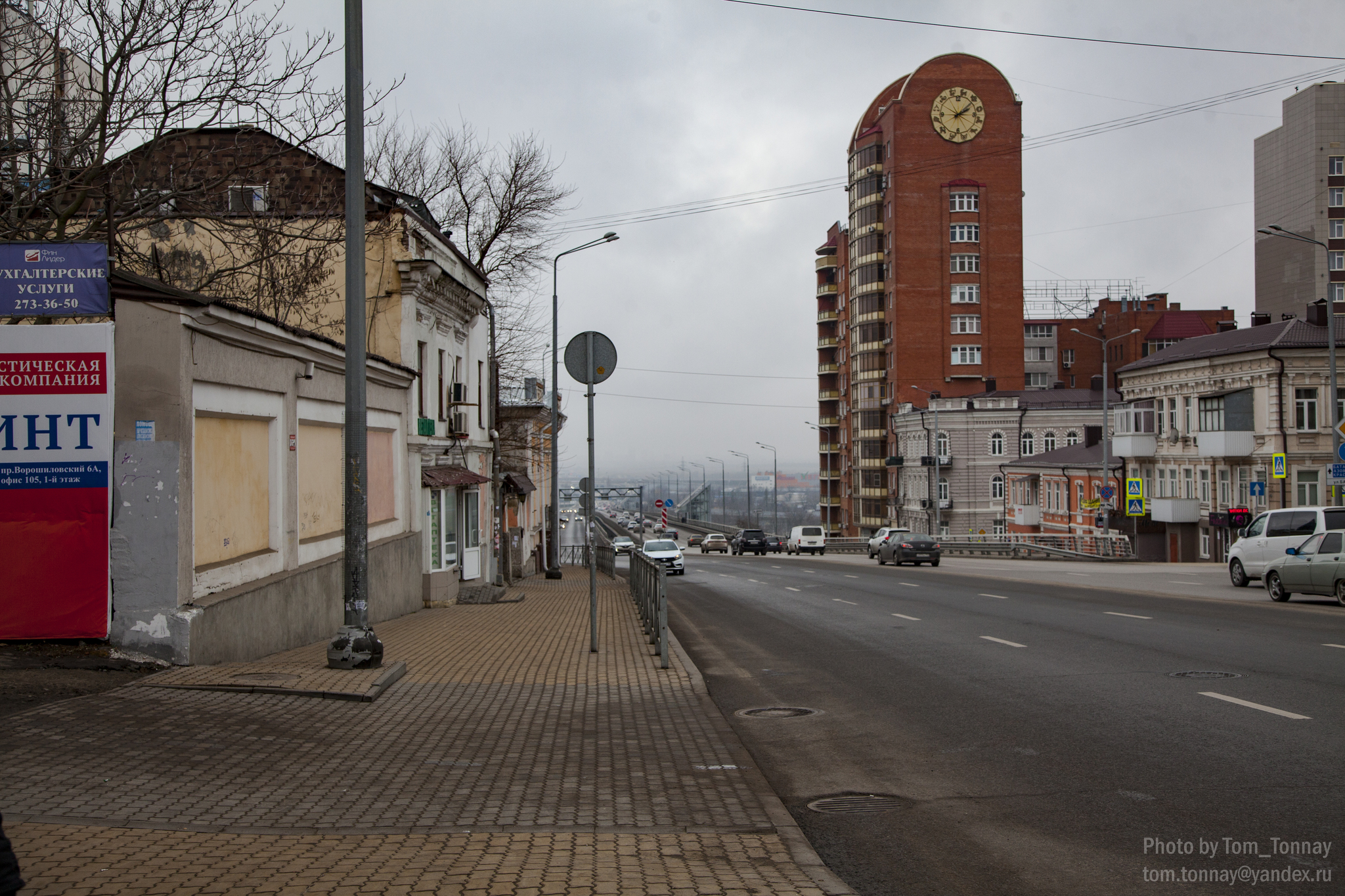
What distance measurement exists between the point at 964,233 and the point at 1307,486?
138 ft

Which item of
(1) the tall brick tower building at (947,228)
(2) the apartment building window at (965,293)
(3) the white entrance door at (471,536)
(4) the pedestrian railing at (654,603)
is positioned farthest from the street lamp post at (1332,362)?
(2) the apartment building window at (965,293)

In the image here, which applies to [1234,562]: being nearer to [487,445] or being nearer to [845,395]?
[487,445]

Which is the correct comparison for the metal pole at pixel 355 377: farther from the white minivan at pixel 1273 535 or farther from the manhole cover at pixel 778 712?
the white minivan at pixel 1273 535

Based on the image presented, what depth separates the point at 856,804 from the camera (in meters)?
7.15

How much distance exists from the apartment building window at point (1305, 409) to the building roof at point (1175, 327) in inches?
2322

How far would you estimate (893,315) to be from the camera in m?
87.8

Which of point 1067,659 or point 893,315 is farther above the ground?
point 893,315

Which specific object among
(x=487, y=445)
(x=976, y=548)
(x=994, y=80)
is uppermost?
(x=994, y=80)

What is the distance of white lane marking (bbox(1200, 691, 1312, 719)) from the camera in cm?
926

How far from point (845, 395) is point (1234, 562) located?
77.0 meters

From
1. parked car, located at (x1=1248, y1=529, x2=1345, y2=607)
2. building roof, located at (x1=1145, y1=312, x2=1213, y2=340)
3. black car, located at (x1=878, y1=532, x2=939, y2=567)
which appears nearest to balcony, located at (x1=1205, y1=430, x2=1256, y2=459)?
black car, located at (x1=878, y1=532, x2=939, y2=567)

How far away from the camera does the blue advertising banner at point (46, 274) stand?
9844 millimetres

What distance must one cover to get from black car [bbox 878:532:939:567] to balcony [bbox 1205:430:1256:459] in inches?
585

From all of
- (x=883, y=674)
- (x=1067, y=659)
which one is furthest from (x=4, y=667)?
(x=1067, y=659)
